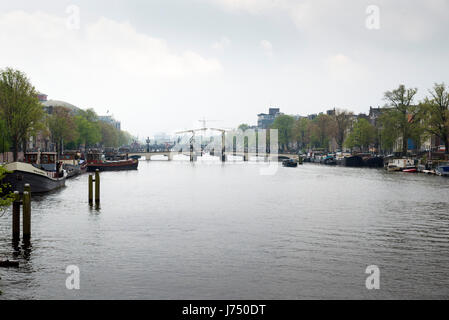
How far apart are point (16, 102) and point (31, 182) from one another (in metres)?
29.2

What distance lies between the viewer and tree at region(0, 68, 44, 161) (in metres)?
76.1

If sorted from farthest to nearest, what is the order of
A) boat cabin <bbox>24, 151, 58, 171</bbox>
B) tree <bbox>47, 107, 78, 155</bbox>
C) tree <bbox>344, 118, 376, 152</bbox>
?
tree <bbox>344, 118, 376, 152</bbox> → tree <bbox>47, 107, 78, 155</bbox> → boat cabin <bbox>24, 151, 58, 171</bbox>

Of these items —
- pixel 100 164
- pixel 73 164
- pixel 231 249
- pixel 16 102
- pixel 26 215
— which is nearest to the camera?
pixel 231 249

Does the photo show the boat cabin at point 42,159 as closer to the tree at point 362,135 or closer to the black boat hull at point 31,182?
the black boat hull at point 31,182

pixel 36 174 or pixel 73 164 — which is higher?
pixel 73 164

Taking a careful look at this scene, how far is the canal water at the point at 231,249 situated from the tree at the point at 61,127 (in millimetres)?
74944

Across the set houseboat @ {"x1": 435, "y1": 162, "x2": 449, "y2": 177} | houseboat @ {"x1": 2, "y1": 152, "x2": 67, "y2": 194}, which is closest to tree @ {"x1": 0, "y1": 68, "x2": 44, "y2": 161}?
houseboat @ {"x1": 2, "y1": 152, "x2": 67, "y2": 194}

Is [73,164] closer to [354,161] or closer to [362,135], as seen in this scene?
[354,161]

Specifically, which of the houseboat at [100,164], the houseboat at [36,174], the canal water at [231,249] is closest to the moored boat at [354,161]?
the houseboat at [100,164]

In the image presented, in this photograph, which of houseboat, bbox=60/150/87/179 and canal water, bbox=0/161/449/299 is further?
houseboat, bbox=60/150/87/179

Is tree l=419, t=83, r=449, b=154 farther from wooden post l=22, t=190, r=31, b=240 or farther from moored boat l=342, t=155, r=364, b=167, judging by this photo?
wooden post l=22, t=190, r=31, b=240

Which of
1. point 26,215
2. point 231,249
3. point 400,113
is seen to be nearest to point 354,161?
point 400,113

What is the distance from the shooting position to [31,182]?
5228 centimetres
